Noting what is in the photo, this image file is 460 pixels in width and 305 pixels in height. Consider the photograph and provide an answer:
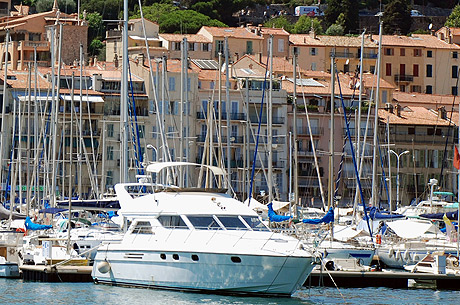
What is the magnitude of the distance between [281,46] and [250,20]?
2777cm

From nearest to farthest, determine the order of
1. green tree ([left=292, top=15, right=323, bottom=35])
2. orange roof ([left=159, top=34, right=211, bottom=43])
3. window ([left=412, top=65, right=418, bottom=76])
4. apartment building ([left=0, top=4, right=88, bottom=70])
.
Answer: orange roof ([left=159, top=34, right=211, bottom=43]), apartment building ([left=0, top=4, right=88, bottom=70]), window ([left=412, top=65, right=418, bottom=76]), green tree ([left=292, top=15, right=323, bottom=35])

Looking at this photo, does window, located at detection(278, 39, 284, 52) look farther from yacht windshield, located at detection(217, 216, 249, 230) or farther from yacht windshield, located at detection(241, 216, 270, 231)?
yacht windshield, located at detection(217, 216, 249, 230)

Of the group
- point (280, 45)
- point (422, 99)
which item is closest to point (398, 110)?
point (422, 99)

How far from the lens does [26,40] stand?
374 feet

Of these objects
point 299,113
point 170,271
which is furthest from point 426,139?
point 170,271

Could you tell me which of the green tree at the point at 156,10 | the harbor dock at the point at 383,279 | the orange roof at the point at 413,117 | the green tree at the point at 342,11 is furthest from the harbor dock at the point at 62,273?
the green tree at the point at 342,11

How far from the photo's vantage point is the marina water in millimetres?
35125

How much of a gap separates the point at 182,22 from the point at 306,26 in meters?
15.8

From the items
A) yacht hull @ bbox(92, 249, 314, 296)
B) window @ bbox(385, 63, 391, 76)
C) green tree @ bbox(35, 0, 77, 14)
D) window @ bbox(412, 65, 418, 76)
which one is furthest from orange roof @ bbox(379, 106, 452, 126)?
yacht hull @ bbox(92, 249, 314, 296)

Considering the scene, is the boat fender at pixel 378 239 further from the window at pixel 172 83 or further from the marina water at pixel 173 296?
the window at pixel 172 83

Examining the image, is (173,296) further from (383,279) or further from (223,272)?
(383,279)

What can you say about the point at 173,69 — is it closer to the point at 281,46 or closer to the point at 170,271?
the point at 281,46

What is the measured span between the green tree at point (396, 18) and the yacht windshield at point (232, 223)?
101m

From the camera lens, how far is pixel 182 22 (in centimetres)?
12669
